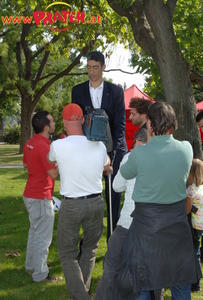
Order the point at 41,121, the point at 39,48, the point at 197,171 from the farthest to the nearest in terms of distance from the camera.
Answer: the point at 39,48, the point at 41,121, the point at 197,171

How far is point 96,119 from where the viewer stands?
411 centimetres

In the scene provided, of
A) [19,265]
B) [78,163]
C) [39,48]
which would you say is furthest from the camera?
[39,48]

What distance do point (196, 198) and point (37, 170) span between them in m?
1.81

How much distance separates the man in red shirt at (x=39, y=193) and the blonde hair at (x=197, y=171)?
1.63 meters

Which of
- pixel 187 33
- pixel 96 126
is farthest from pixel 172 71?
pixel 96 126

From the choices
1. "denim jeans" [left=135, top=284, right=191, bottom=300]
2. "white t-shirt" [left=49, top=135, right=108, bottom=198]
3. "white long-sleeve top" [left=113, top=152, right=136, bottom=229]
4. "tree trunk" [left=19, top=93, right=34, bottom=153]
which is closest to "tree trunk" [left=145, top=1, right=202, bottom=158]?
"white t-shirt" [left=49, top=135, right=108, bottom=198]

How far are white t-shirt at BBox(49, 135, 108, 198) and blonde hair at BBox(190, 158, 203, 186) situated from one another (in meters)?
1.10

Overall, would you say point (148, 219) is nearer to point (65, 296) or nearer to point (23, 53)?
point (65, 296)

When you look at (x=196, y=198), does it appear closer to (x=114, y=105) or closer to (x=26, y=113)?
(x=114, y=105)

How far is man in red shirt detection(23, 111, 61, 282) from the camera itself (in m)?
5.05

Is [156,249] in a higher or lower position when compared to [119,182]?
lower

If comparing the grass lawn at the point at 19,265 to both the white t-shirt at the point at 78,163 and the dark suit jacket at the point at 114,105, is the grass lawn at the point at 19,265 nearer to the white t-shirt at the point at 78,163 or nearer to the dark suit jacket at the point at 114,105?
the white t-shirt at the point at 78,163

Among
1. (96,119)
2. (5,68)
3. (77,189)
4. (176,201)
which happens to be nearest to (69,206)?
(77,189)

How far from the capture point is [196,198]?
4.81 meters
